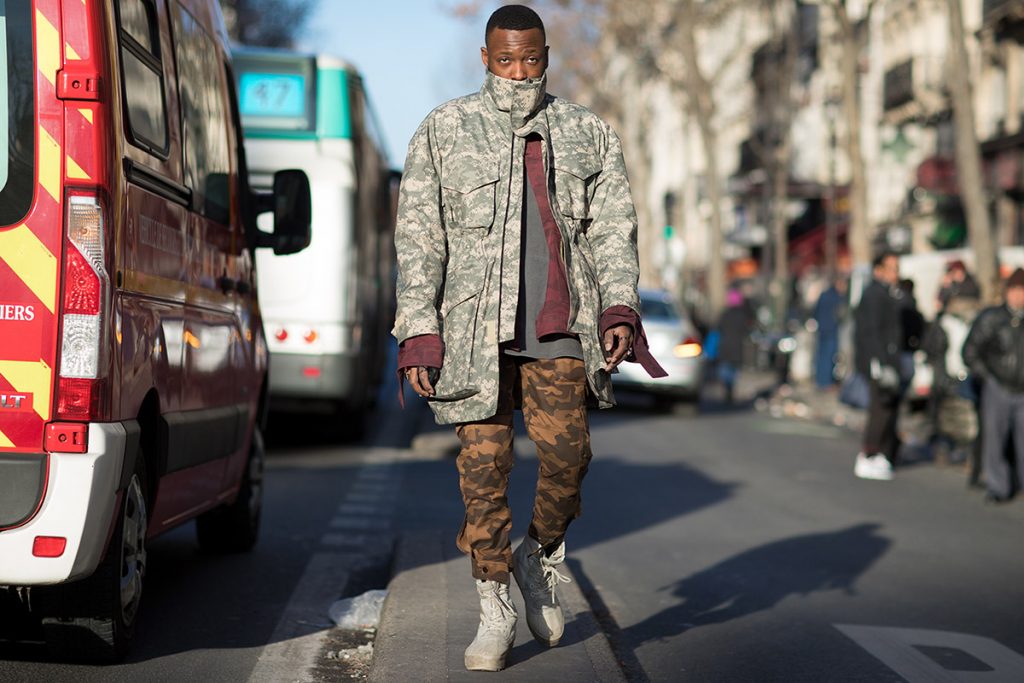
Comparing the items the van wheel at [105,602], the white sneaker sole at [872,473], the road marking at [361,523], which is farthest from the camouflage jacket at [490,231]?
the white sneaker sole at [872,473]

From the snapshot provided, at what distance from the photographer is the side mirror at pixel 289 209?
8.32m

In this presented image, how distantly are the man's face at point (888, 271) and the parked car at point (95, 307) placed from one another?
9.44 m

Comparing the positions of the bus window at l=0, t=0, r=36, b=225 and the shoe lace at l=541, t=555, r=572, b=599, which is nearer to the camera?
the bus window at l=0, t=0, r=36, b=225

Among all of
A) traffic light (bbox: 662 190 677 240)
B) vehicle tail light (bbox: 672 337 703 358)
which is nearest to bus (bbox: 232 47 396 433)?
vehicle tail light (bbox: 672 337 703 358)

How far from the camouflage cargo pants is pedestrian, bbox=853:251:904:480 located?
9.92 metres

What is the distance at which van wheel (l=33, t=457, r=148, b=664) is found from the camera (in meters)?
5.83

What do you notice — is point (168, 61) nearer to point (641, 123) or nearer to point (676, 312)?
point (676, 312)

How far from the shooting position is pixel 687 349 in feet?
78.3

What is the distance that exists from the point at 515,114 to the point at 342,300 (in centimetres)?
1034

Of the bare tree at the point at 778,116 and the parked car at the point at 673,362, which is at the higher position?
the bare tree at the point at 778,116

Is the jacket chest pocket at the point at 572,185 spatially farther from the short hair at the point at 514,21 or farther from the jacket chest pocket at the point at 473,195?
the short hair at the point at 514,21

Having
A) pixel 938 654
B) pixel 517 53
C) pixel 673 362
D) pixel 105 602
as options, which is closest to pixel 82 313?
pixel 105 602

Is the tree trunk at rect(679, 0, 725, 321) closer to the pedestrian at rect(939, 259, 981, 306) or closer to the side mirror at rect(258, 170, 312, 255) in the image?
the pedestrian at rect(939, 259, 981, 306)

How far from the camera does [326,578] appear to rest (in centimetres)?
854
